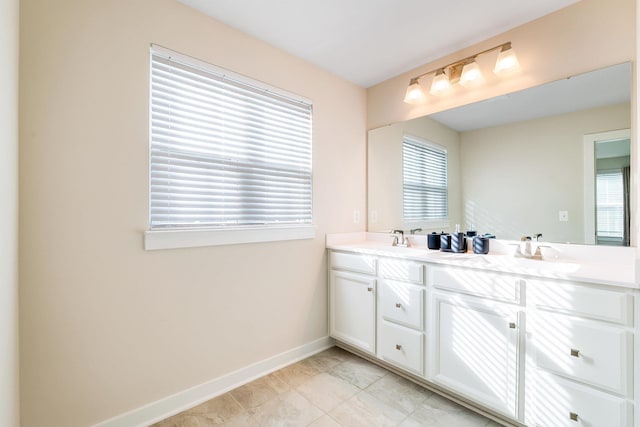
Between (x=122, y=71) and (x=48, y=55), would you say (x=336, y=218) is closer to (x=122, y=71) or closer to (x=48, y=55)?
(x=122, y=71)

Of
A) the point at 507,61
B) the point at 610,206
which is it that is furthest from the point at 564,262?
the point at 507,61

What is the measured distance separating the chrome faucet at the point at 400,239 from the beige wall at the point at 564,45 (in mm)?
1071

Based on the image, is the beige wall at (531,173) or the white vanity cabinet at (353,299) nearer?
the beige wall at (531,173)

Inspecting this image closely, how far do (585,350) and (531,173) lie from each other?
110 cm

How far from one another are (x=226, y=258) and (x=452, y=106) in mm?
2007

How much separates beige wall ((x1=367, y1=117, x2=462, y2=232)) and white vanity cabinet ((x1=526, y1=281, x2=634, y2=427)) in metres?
0.98

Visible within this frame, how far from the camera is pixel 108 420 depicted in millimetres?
1514

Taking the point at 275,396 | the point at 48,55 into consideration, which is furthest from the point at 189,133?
the point at 275,396

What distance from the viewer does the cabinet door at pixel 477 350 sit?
1531 millimetres

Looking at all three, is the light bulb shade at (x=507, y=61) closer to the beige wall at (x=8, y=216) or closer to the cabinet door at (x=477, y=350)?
the cabinet door at (x=477, y=350)

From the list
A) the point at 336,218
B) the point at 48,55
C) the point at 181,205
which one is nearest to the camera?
the point at 48,55

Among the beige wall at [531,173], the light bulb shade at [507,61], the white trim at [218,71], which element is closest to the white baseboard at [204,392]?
the beige wall at [531,173]

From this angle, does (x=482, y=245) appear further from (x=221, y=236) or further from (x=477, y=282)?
(x=221, y=236)

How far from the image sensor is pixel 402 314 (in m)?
2.00
